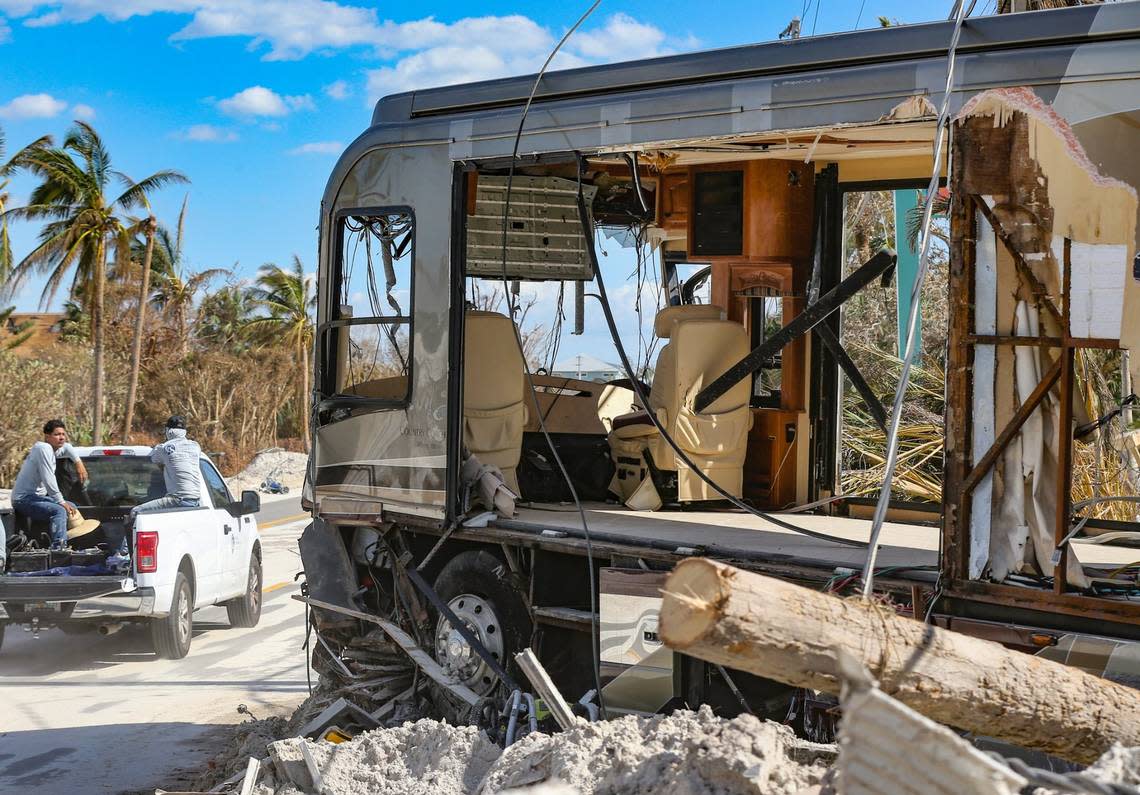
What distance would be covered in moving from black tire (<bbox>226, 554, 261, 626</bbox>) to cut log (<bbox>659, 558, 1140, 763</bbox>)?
9.13m

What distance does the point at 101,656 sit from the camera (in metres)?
10.4

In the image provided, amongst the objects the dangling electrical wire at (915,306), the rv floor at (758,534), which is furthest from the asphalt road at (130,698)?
the dangling electrical wire at (915,306)

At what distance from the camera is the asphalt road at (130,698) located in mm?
7090

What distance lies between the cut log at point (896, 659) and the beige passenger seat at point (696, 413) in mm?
3910

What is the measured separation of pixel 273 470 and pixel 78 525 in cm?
2047

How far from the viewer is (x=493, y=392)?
24.5 feet

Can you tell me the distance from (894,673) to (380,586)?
4773 millimetres

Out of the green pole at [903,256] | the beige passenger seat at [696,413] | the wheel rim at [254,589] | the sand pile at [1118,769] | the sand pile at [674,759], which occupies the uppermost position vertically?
the green pole at [903,256]

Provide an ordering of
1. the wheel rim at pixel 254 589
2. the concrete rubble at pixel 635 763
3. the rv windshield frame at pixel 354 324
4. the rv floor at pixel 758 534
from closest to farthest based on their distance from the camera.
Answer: the concrete rubble at pixel 635 763 → the rv floor at pixel 758 534 → the rv windshield frame at pixel 354 324 → the wheel rim at pixel 254 589

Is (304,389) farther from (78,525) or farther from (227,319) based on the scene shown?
(78,525)

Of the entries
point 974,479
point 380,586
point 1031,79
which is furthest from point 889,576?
point 380,586

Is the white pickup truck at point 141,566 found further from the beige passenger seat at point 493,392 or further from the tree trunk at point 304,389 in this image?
the tree trunk at point 304,389

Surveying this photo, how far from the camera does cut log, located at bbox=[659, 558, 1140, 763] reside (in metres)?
3.12

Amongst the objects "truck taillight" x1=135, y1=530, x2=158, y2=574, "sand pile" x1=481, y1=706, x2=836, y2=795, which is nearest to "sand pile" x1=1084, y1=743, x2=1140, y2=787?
"sand pile" x1=481, y1=706, x2=836, y2=795
